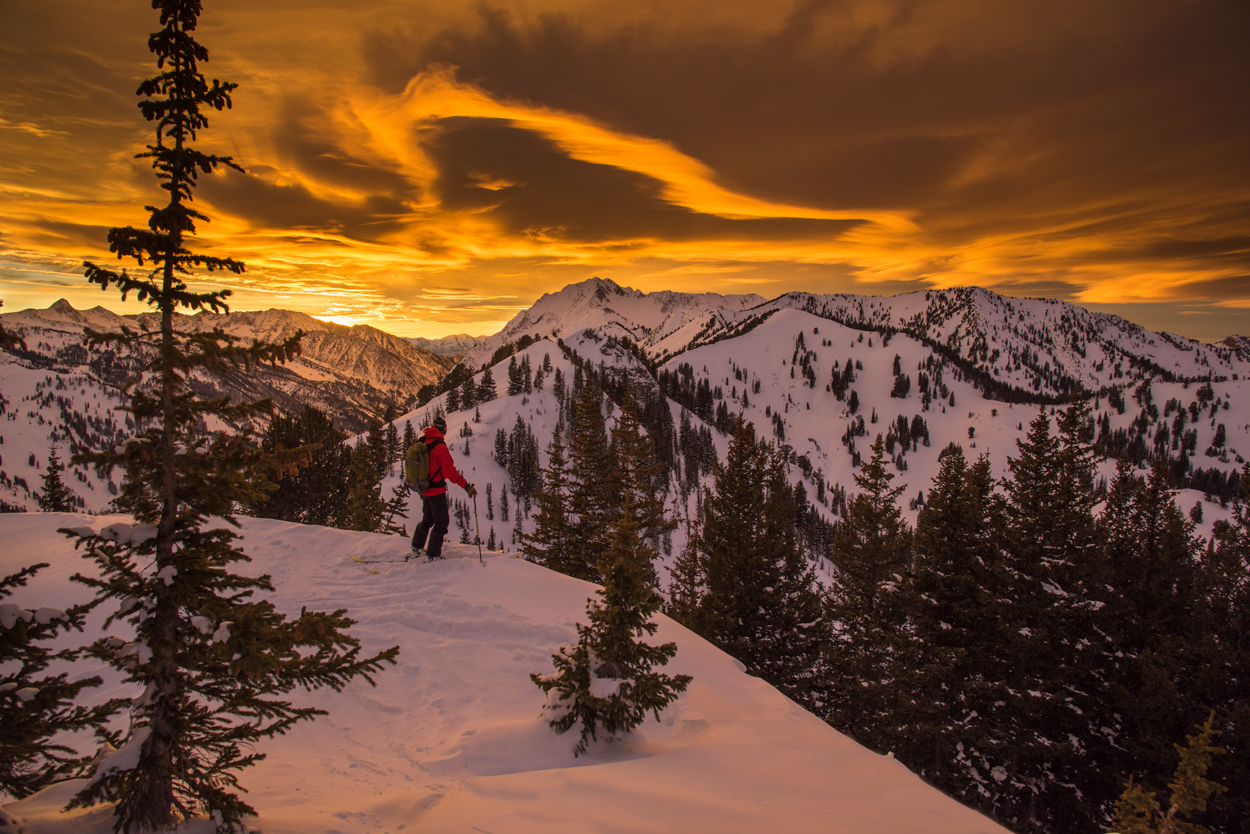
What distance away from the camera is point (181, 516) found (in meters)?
4.77

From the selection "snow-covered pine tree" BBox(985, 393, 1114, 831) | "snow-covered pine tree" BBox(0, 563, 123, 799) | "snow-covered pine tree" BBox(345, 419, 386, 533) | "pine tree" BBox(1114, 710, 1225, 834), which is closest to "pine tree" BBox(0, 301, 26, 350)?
"snow-covered pine tree" BBox(0, 563, 123, 799)

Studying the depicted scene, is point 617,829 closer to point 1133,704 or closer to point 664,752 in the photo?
point 664,752

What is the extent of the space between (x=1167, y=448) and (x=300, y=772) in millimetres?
258734

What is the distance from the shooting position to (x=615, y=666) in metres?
7.58

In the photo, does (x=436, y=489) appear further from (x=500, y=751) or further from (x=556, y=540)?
(x=556, y=540)

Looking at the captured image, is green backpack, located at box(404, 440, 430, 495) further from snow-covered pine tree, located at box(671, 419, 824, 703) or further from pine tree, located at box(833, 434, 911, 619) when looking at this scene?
pine tree, located at box(833, 434, 911, 619)

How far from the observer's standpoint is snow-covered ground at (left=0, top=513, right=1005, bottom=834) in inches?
225

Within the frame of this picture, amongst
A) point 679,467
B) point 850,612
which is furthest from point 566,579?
point 679,467

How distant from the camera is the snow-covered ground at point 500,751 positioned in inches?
225

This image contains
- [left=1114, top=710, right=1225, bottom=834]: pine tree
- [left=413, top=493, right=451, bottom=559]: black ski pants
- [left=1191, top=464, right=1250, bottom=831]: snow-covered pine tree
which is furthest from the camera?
[left=1191, top=464, right=1250, bottom=831]: snow-covered pine tree

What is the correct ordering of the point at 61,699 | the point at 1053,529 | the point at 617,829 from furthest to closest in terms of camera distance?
the point at 1053,529 < the point at 617,829 < the point at 61,699

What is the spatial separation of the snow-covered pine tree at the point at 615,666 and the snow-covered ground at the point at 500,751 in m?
0.42

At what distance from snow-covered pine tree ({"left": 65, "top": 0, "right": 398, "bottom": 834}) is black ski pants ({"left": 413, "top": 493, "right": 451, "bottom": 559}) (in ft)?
27.6

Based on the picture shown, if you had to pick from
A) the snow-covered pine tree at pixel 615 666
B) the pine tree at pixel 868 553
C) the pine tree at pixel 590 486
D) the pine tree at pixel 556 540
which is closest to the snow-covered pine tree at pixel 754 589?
the pine tree at pixel 868 553
